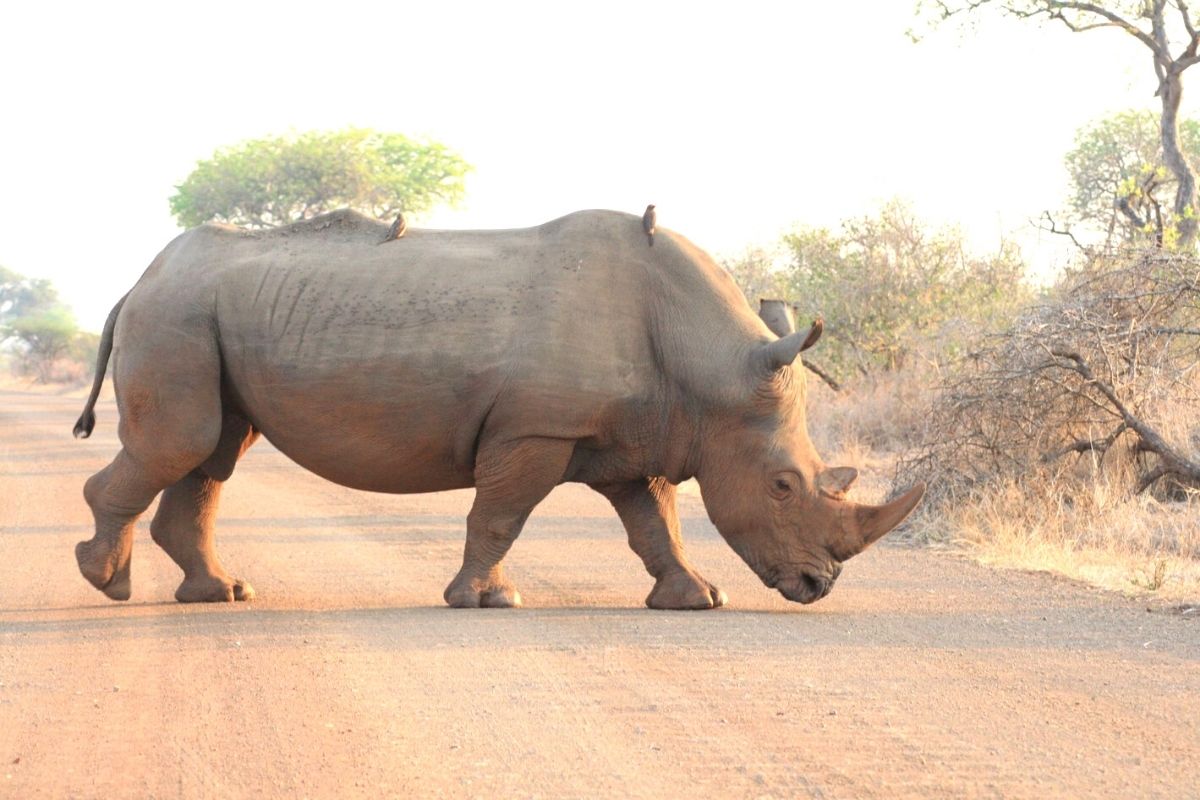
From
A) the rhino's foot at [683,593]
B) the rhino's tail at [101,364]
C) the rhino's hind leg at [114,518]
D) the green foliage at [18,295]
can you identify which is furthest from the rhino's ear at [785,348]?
the green foliage at [18,295]

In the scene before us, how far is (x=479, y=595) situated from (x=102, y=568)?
1839mm

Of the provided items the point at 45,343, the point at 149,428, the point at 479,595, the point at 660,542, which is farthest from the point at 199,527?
the point at 45,343

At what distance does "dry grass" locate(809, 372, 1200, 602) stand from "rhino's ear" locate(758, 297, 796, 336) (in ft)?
7.01

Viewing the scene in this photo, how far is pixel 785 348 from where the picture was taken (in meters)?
7.96

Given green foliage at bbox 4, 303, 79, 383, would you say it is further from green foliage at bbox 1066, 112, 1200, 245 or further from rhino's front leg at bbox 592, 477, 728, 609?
rhino's front leg at bbox 592, 477, 728, 609

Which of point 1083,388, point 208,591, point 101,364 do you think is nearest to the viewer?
point 208,591

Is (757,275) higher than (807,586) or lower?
higher

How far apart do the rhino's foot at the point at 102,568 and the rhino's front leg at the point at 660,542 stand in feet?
7.74

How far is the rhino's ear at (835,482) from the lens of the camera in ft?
26.1

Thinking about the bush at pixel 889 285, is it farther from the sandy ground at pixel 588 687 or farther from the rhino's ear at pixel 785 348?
the rhino's ear at pixel 785 348

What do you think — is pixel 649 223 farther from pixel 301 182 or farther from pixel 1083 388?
pixel 301 182

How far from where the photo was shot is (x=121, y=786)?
15.8ft

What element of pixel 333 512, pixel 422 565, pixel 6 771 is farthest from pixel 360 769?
pixel 333 512

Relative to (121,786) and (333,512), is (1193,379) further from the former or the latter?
(121,786)
